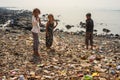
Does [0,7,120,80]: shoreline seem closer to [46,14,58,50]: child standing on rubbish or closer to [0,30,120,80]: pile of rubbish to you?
[0,30,120,80]: pile of rubbish

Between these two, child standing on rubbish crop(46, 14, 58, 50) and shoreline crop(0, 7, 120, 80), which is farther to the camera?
child standing on rubbish crop(46, 14, 58, 50)

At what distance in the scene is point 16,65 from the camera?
9867 millimetres

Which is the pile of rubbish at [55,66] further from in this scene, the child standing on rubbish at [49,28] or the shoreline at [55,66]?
the child standing on rubbish at [49,28]

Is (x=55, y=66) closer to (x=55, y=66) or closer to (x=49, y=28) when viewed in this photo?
(x=55, y=66)

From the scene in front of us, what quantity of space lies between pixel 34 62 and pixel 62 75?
1878mm

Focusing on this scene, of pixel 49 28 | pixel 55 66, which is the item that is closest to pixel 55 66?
pixel 55 66

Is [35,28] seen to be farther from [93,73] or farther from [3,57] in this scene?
[93,73]

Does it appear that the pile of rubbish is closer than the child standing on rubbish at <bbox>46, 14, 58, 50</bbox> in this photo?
Yes

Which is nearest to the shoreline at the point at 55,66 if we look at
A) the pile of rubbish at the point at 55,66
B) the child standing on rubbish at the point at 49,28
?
the pile of rubbish at the point at 55,66

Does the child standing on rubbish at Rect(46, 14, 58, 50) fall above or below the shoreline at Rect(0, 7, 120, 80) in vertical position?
above

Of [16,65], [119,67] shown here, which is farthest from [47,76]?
[119,67]

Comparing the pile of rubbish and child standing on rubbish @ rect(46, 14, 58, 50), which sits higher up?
child standing on rubbish @ rect(46, 14, 58, 50)

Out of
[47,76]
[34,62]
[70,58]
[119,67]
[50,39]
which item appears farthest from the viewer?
[50,39]

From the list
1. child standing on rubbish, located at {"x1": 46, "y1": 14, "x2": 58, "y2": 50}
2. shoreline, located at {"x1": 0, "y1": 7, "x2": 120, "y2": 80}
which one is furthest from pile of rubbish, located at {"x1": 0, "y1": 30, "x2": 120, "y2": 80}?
child standing on rubbish, located at {"x1": 46, "y1": 14, "x2": 58, "y2": 50}
